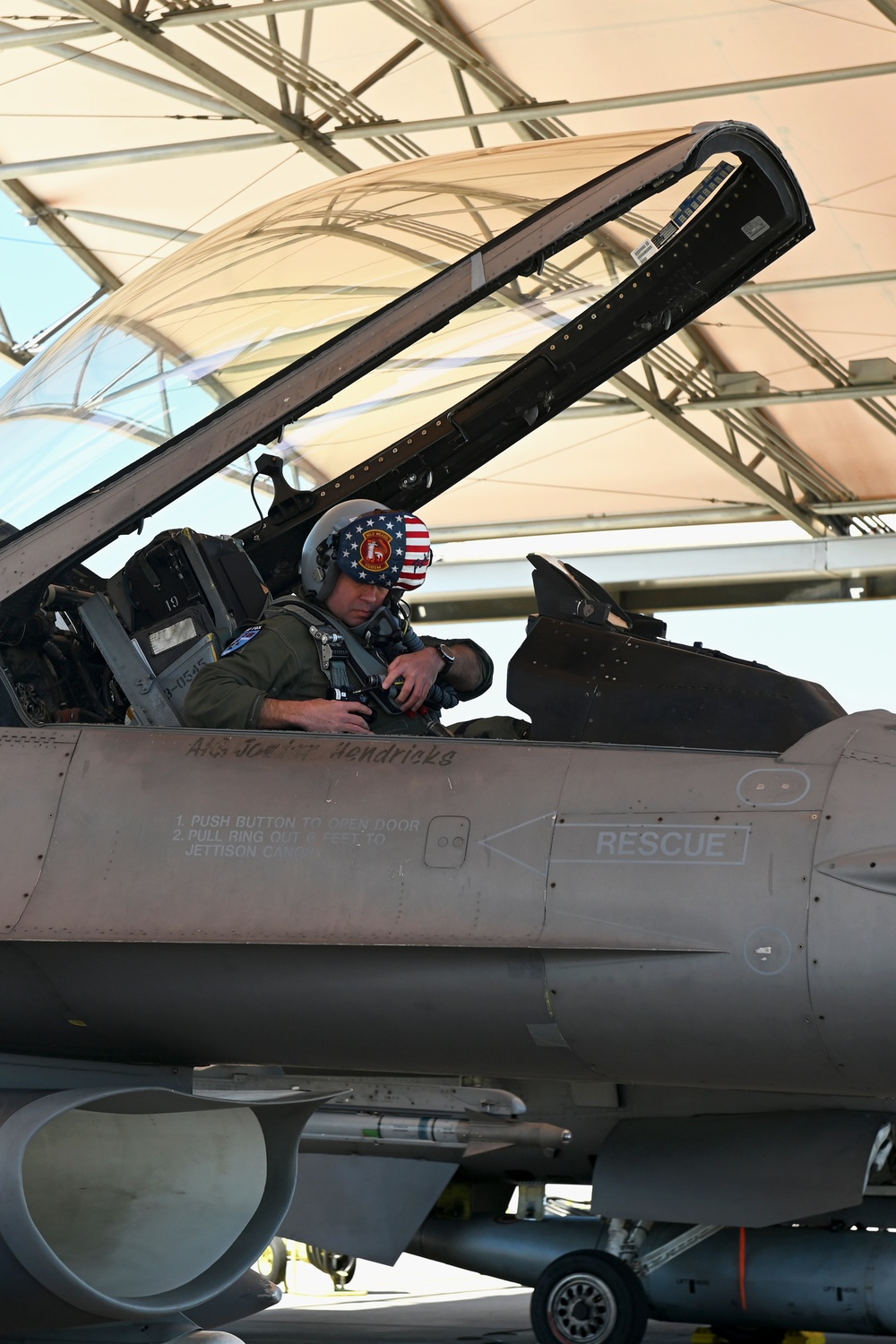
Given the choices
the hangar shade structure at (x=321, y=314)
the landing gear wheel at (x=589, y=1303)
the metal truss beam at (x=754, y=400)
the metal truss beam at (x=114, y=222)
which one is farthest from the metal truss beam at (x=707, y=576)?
the hangar shade structure at (x=321, y=314)

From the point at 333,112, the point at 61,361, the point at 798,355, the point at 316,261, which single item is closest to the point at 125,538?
the point at 61,361

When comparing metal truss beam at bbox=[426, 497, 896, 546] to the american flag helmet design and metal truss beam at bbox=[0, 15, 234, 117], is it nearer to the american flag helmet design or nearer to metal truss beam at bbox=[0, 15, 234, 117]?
metal truss beam at bbox=[0, 15, 234, 117]

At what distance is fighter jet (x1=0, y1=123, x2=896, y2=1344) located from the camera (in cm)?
318

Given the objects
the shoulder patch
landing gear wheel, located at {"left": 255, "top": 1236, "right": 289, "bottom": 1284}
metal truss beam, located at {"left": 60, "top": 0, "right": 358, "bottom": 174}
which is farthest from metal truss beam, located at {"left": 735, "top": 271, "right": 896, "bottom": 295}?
the shoulder patch

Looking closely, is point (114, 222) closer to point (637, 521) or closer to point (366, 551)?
point (637, 521)

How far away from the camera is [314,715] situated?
3.84 meters

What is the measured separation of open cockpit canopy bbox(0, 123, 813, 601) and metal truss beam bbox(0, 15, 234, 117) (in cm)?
753

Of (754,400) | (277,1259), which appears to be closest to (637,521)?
(754,400)

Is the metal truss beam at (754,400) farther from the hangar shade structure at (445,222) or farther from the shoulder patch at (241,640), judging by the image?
the shoulder patch at (241,640)

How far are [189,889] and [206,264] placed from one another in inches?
76.0

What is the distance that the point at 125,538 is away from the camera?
4.30 meters

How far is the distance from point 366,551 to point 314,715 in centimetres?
67

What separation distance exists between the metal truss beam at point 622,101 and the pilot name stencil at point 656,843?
8727 millimetres

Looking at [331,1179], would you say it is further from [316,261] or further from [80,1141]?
[316,261]
